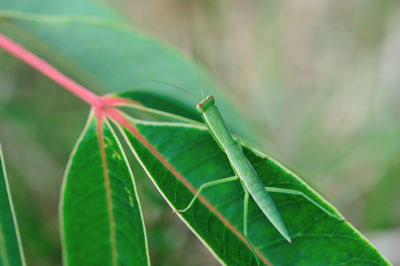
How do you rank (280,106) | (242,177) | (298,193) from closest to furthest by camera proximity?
1. (298,193)
2. (242,177)
3. (280,106)

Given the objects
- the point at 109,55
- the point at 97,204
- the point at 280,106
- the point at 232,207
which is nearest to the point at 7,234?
the point at 97,204

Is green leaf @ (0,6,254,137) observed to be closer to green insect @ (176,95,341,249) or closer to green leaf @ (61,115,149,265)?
green insect @ (176,95,341,249)

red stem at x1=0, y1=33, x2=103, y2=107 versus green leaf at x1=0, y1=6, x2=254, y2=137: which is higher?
green leaf at x1=0, y1=6, x2=254, y2=137

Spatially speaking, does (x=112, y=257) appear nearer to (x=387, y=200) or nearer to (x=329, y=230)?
(x=329, y=230)

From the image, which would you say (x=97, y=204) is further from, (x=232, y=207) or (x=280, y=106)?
(x=280, y=106)

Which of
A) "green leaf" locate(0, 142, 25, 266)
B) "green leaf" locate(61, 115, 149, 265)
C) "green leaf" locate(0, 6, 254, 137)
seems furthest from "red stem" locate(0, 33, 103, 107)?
"green leaf" locate(0, 6, 254, 137)

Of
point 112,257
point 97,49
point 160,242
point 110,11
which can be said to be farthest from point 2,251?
point 160,242

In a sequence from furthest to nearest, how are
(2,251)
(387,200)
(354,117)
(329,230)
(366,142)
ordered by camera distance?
(354,117) < (366,142) < (387,200) < (329,230) < (2,251)
